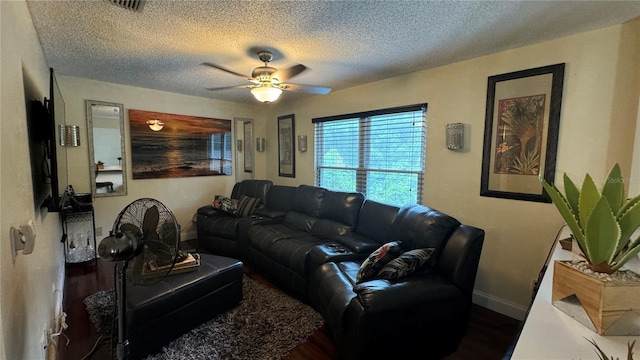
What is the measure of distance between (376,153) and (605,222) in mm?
2728

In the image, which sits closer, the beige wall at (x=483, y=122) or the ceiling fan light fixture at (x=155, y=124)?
the beige wall at (x=483, y=122)

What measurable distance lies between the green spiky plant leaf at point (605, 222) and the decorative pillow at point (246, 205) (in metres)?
3.56

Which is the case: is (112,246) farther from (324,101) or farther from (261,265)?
(324,101)

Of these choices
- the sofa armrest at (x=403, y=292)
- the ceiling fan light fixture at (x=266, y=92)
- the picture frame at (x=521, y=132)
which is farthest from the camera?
the ceiling fan light fixture at (x=266, y=92)

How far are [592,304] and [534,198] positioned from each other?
66.7 inches

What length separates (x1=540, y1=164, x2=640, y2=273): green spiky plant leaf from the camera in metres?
0.80

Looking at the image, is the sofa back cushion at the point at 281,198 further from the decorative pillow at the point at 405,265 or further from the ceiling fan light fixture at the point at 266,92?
the decorative pillow at the point at 405,265

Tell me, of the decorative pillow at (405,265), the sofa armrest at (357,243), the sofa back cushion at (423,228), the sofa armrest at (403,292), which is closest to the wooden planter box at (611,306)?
the sofa armrest at (403,292)

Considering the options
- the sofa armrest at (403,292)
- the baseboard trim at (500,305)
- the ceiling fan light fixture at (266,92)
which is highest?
the ceiling fan light fixture at (266,92)

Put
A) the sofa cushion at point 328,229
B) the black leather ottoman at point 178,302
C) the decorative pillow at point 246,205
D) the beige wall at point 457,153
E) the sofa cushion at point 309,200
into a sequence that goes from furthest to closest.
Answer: the decorative pillow at point 246,205, the sofa cushion at point 309,200, the sofa cushion at point 328,229, the black leather ottoman at point 178,302, the beige wall at point 457,153

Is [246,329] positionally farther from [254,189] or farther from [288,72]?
[254,189]

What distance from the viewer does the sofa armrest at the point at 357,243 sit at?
2.58m

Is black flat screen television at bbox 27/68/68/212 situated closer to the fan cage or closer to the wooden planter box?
the fan cage

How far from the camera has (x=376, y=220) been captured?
9.12 feet
